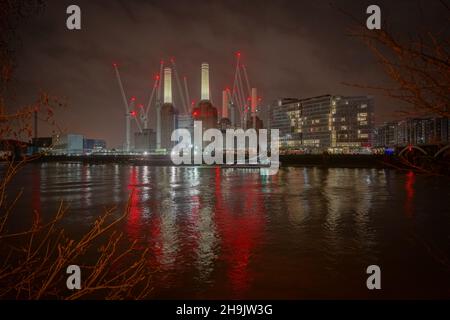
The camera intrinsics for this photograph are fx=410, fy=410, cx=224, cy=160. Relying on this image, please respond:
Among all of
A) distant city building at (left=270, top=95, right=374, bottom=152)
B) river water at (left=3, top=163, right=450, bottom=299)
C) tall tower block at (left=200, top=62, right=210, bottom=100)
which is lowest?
river water at (left=3, top=163, right=450, bottom=299)

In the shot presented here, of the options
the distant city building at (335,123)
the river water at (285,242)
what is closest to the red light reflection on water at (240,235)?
the river water at (285,242)

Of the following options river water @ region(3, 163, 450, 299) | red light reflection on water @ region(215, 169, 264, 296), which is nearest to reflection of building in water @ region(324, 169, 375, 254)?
river water @ region(3, 163, 450, 299)

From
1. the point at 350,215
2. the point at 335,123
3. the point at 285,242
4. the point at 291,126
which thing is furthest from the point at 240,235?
the point at 291,126

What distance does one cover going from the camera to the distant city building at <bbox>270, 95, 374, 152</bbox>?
6535 inches

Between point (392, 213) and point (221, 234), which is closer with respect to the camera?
point (221, 234)

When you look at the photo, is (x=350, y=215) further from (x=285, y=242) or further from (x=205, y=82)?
(x=205, y=82)

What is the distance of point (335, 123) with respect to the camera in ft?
560

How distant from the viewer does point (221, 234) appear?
1238 cm

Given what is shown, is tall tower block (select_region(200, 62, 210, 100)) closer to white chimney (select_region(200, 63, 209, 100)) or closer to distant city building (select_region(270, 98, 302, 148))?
white chimney (select_region(200, 63, 209, 100))

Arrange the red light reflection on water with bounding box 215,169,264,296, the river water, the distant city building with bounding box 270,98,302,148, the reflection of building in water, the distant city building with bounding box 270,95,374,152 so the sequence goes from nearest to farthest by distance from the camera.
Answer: the river water → the red light reflection on water with bounding box 215,169,264,296 → the reflection of building in water → the distant city building with bounding box 270,95,374,152 → the distant city building with bounding box 270,98,302,148

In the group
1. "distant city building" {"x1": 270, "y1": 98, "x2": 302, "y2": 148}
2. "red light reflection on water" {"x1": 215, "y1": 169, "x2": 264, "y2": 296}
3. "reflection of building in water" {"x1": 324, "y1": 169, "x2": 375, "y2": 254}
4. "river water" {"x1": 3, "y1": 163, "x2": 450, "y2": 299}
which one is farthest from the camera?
"distant city building" {"x1": 270, "y1": 98, "x2": 302, "y2": 148}
